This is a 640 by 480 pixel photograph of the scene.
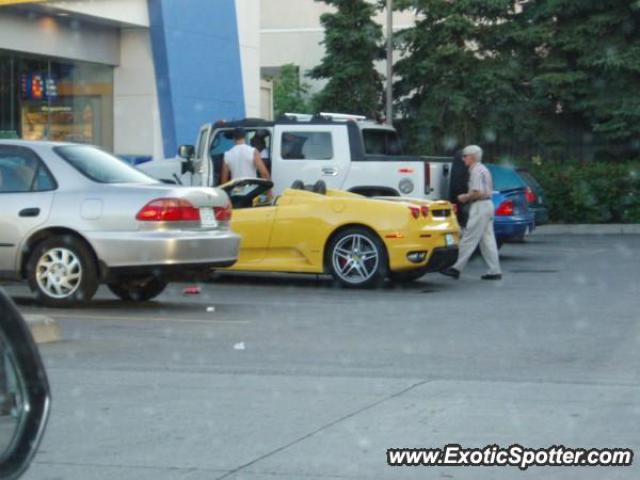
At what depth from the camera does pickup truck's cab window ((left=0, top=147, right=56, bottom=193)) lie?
43.2 feet

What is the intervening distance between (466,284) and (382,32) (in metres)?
22.7

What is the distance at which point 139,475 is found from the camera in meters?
6.37

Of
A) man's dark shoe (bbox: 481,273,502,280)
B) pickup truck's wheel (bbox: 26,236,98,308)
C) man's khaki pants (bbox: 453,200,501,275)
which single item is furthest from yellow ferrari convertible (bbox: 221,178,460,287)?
pickup truck's wheel (bbox: 26,236,98,308)

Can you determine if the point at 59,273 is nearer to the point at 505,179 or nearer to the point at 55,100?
the point at 505,179

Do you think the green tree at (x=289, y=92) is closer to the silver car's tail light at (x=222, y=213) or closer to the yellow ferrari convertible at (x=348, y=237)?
the yellow ferrari convertible at (x=348, y=237)

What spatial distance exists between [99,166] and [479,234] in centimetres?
576

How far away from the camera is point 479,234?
17281mm

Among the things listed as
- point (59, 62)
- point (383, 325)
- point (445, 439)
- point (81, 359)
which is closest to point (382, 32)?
point (59, 62)

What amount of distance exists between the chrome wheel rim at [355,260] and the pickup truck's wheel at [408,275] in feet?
0.94

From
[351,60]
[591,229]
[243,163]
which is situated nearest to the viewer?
[243,163]

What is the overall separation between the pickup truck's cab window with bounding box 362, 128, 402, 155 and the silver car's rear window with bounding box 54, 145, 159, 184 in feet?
20.4

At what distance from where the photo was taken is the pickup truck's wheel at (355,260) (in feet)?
52.2

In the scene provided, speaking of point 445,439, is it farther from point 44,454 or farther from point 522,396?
point 44,454

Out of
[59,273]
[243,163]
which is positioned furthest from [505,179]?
[59,273]
